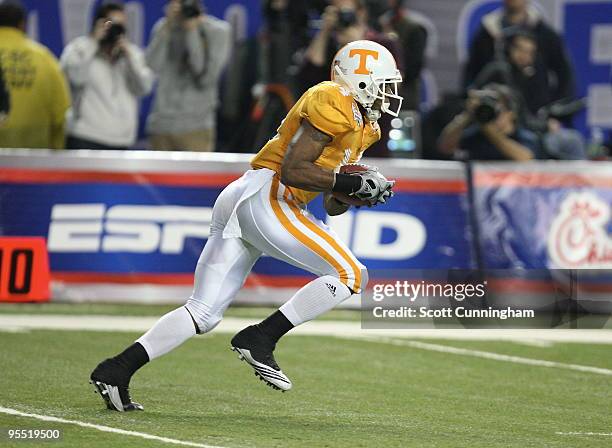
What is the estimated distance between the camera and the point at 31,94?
11742mm

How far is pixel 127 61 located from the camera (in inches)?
476

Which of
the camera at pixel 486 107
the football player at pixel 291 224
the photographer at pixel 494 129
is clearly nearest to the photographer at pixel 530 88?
the photographer at pixel 494 129

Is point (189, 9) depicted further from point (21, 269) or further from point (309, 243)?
point (309, 243)

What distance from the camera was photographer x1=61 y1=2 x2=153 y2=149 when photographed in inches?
472

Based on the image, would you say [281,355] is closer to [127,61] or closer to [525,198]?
[525,198]

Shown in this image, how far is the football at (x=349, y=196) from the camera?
6578 millimetres

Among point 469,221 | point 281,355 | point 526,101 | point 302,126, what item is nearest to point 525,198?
point 469,221

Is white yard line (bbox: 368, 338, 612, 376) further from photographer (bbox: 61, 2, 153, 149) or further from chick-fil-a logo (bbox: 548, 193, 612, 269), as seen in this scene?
photographer (bbox: 61, 2, 153, 149)

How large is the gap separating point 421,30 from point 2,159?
4.12 meters

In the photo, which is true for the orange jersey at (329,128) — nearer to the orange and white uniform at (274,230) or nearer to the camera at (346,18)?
the orange and white uniform at (274,230)

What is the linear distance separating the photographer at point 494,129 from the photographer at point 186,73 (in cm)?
220

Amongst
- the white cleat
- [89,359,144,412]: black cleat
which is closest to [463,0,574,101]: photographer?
the white cleat

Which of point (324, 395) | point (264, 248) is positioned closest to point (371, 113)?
point (264, 248)

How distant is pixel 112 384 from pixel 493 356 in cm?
354
